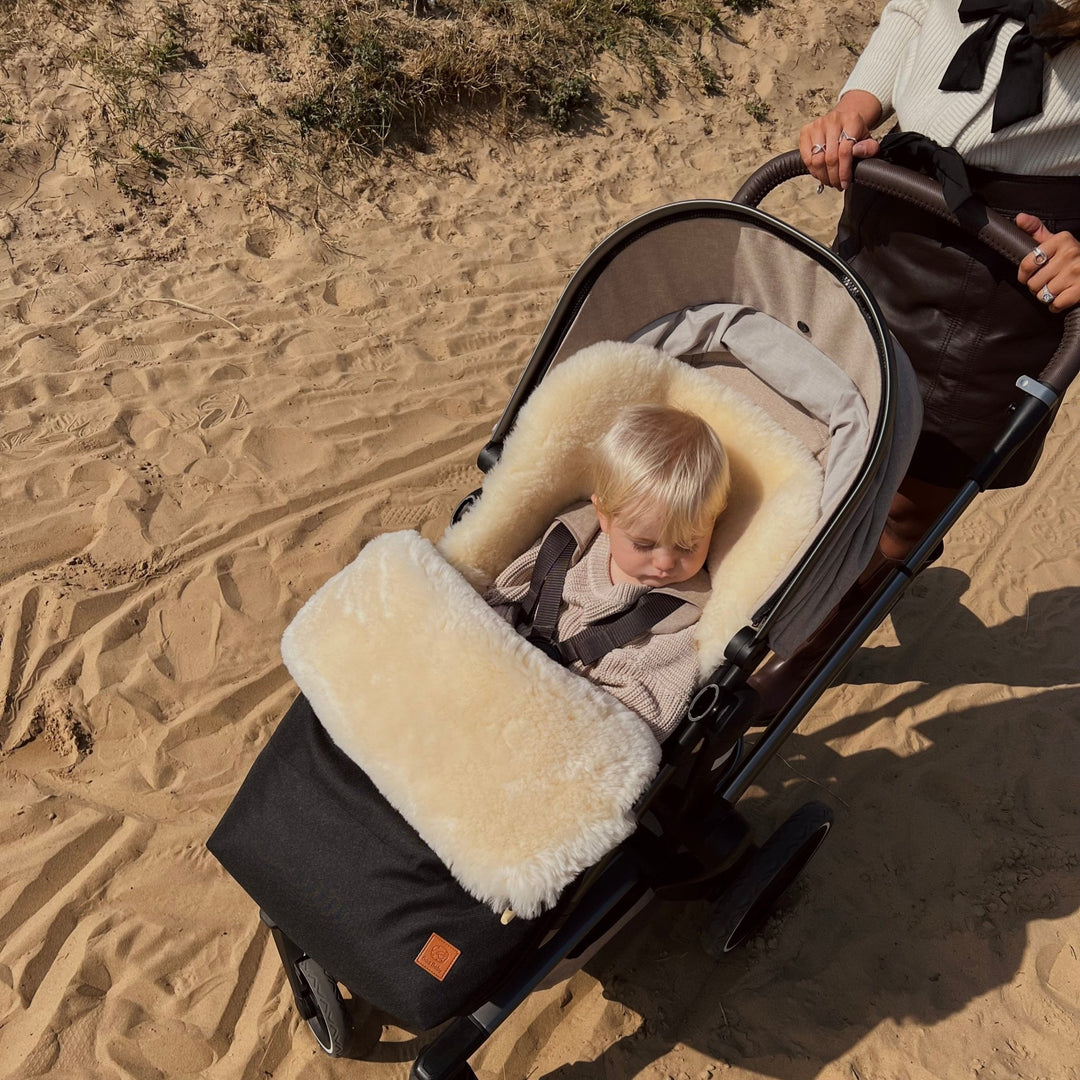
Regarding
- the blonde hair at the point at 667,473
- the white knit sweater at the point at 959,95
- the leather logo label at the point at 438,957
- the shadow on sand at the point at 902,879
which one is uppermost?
the white knit sweater at the point at 959,95

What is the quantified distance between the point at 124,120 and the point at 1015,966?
5.89 meters

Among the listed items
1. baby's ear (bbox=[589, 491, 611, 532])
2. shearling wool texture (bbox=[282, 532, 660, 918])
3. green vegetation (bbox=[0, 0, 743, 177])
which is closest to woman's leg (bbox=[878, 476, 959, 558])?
baby's ear (bbox=[589, 491, 611, 532])

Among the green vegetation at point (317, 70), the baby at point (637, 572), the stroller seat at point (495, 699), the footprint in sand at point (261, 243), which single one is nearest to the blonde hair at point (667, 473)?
the baby at point (637, 572)

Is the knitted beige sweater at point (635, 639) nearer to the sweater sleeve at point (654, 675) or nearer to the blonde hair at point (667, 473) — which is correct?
the sweater sleeve at point (654, 675)

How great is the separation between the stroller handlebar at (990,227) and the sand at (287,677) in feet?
5.53

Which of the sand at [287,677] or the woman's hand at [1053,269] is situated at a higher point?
the woman's hand at [1053,269]

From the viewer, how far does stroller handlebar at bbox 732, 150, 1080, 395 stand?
182cm

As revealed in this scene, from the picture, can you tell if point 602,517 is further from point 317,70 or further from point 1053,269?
point 317,70

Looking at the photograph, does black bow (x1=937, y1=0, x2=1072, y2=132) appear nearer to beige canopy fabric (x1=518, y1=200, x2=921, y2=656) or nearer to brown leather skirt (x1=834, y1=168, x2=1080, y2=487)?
brown leather skirt (x1=834, y1=168, x2=1080, y2=487)

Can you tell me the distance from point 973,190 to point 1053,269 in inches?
10.6

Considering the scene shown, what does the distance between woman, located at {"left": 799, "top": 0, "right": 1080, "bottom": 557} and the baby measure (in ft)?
2.22

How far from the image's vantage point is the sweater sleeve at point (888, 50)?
2.11m

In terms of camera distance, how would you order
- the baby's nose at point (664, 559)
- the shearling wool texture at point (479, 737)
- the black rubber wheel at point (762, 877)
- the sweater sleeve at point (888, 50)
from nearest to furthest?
the shearling wool texture at point (479, 737) → the baby's nose at point (664, 559) → the sweater sleeve at point (888, 50) → the black rubber wheel at point (762, 877)

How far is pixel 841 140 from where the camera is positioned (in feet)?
6.65
